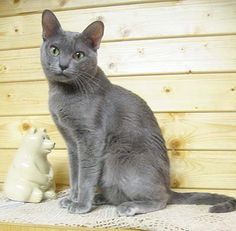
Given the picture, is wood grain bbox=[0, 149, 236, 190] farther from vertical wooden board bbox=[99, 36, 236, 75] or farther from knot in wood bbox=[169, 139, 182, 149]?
vertical wooden board bbox=[99, 36, 236, 75]

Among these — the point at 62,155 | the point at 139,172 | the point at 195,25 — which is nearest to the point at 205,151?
the point at 139,172

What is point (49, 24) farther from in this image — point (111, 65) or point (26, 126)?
point (26, 126)

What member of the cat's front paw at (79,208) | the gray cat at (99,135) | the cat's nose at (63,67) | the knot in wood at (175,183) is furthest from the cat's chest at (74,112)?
the knot in wood at (175,183)

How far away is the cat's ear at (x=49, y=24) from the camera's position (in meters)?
1.18

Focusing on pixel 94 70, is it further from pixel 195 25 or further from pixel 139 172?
pixel 195 25

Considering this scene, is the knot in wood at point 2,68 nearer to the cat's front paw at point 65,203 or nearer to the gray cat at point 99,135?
the gray cat at point 99,135

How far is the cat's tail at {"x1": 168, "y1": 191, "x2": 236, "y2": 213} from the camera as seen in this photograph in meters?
1.18

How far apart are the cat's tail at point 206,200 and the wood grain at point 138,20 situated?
60cm

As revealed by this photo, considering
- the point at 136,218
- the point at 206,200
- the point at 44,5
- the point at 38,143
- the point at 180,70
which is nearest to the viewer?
the point at 136,218

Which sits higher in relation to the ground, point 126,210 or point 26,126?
point 26,126

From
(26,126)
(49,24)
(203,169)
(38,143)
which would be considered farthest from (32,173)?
(203,169)

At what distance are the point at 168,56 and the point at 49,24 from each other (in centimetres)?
50

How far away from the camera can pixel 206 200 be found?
1255mm

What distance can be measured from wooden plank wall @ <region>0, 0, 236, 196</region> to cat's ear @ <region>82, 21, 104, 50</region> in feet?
1.06
